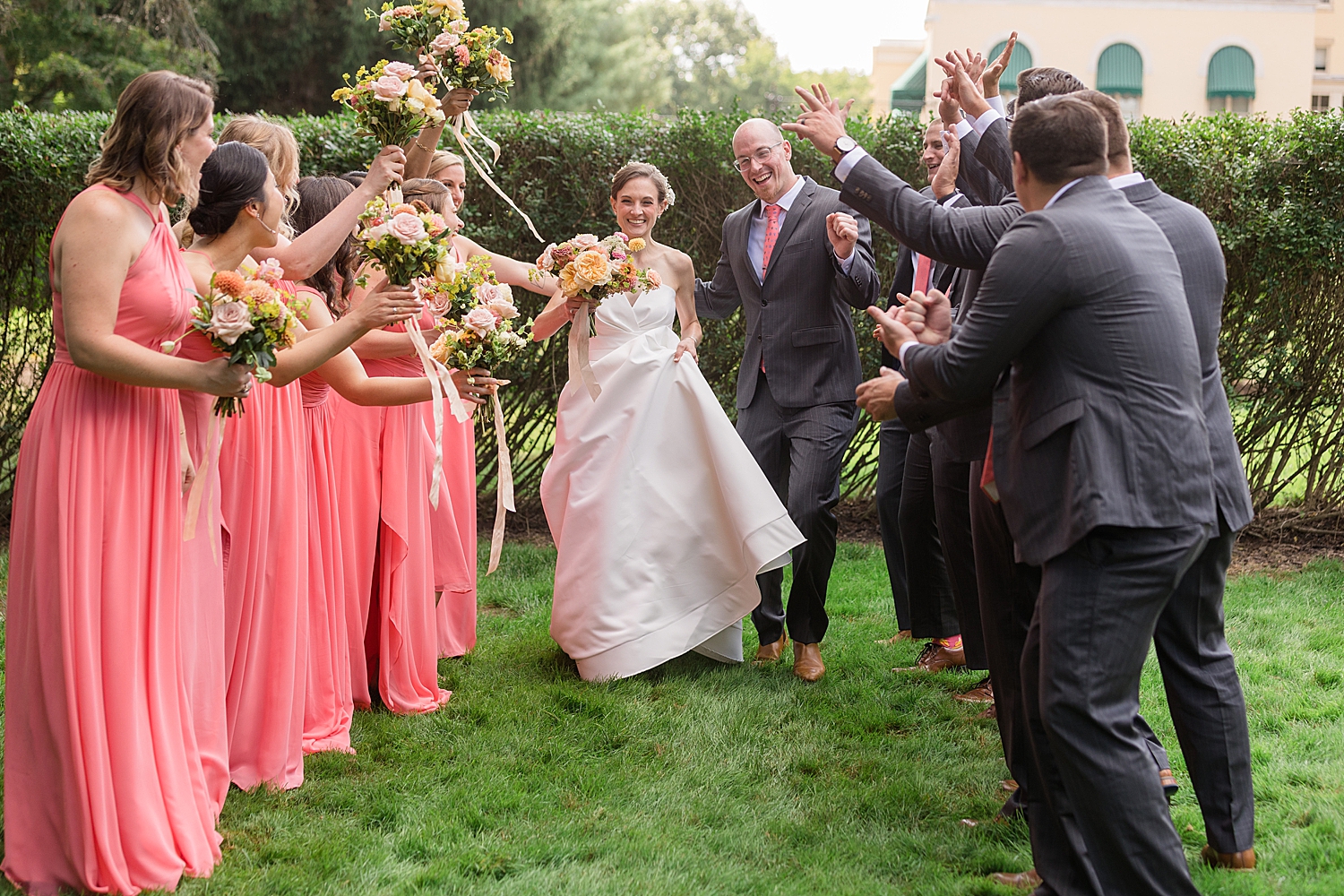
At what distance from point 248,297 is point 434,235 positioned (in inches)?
37.1

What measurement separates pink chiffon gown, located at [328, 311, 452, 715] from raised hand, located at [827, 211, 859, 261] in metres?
2.09

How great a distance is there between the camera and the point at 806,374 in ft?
19.3

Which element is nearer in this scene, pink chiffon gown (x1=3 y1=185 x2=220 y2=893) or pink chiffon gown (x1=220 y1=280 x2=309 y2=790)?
pink chiffon gown (x1=3 y1=185 x2=220 y2=893)

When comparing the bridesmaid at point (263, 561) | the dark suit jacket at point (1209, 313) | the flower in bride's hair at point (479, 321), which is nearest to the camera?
the dark suit jacket at point (1209, 313)

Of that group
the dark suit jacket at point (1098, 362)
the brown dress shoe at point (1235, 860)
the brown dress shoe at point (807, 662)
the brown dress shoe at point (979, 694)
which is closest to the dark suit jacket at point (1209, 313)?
the dark suit jacket at point (1098, 362)

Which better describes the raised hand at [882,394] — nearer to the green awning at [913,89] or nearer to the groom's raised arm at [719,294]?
the groom's raised arm at [719,294]

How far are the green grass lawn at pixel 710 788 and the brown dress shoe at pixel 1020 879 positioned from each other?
6 centimetres

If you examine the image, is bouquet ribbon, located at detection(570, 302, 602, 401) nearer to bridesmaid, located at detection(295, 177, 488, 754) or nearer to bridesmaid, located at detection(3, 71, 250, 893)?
bridesmaid, located at detection(295, 177, 488, 754)

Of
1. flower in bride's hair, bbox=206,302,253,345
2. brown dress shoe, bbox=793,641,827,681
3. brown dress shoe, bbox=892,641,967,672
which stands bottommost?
brown dress shoe, bbox=892,641,967,672

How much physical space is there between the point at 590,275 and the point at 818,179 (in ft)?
10.3

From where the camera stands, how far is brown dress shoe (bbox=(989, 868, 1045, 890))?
3.51m

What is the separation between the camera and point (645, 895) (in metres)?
3.49

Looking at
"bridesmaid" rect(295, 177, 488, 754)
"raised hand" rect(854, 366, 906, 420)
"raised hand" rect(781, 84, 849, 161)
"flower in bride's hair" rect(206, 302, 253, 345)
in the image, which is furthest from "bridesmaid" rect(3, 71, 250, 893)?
"raised hand" rect(781, 84, 849, 161)

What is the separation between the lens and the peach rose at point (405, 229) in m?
3.99
